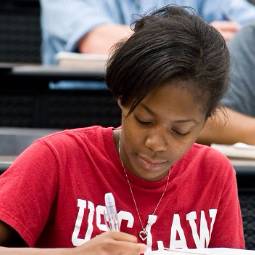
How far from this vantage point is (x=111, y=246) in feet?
3.59

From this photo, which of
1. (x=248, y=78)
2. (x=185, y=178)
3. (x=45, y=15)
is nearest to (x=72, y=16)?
(x=45, y=15)

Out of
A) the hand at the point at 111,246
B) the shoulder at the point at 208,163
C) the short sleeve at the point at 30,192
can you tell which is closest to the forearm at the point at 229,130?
the shoulder at the point at 208,163

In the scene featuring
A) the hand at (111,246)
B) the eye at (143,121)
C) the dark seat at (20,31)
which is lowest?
the dark seat at (20,31)

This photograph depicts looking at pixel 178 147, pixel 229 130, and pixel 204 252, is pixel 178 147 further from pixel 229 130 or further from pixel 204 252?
pixel 229 130

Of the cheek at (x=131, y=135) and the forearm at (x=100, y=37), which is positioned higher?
the cheek at (x=131, y=135)

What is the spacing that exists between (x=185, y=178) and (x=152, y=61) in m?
0.29

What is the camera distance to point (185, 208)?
4.49 ft

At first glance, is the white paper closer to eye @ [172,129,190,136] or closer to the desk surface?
eye @ [172,129,190,136]

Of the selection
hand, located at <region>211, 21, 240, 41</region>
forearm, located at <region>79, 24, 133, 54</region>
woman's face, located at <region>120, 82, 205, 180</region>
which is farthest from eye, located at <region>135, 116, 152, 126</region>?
hand, located at <region>211, 21, 240, 41</region>

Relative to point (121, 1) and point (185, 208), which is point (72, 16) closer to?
point (121, 1)

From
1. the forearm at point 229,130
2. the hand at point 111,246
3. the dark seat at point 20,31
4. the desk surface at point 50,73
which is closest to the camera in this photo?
the hand at point 111,246

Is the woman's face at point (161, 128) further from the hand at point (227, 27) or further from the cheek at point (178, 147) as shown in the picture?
the hand at point (227, 27)

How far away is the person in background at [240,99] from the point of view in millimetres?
1990

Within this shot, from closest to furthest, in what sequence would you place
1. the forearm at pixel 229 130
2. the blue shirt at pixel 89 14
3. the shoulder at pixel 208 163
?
the shoulder at pixel 208 163 → the forearm at pixel 229 130 → the blue shirt at pixel 89 14
